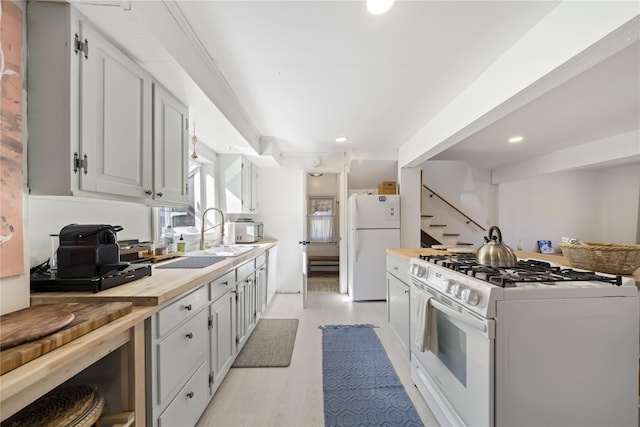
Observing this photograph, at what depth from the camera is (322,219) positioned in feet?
21.7

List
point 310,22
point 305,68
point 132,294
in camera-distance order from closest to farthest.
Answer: point 132,294, point 310,22, point 305,68

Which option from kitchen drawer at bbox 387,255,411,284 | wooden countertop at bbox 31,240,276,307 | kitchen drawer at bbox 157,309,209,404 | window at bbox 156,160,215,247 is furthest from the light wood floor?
window at bbox 156,160,215,247

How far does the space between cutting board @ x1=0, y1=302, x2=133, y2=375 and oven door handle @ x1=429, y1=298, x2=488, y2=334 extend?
1455 millimetres

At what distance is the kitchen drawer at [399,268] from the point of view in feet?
7.15

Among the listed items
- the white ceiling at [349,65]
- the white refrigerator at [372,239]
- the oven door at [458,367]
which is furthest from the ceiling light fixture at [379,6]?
the white refrigerator at [372,239]

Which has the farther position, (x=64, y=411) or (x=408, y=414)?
(x=408, y=414)

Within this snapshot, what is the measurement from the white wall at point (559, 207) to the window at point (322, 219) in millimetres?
3683

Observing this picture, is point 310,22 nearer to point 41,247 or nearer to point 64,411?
point 41,247

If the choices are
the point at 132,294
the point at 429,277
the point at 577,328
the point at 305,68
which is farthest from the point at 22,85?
the point at 577,328

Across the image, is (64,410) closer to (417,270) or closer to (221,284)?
(221,284)

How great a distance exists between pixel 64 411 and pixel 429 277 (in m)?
1.76

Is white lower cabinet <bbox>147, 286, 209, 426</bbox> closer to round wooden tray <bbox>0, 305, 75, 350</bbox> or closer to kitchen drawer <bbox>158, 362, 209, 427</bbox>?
kitchen drawer <bbox>158, 362, 209, 427</bbox>

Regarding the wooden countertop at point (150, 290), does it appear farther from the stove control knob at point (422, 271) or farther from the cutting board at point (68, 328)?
the stove control knob at point (422, 271)

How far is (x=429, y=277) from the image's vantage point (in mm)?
1679
